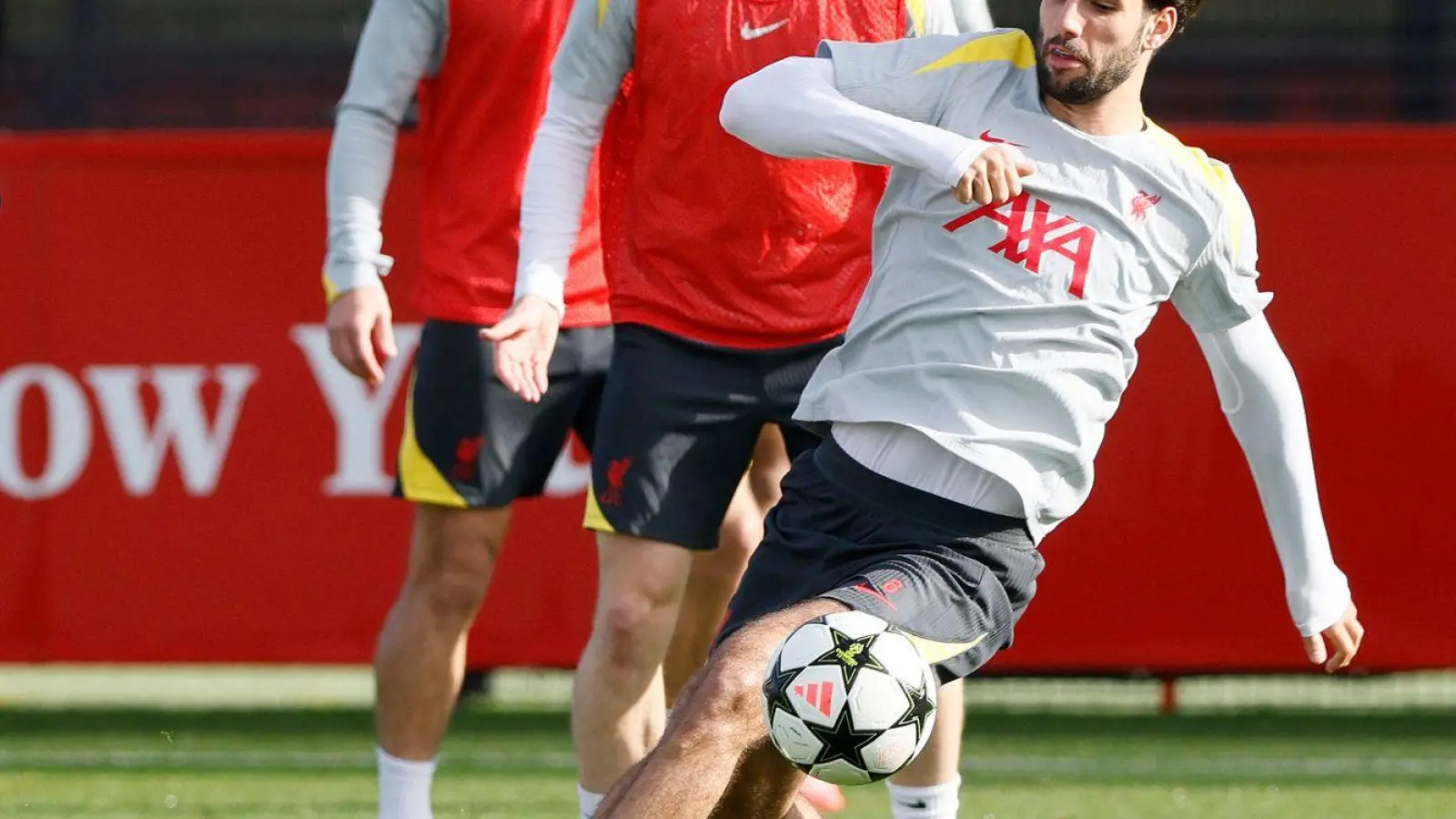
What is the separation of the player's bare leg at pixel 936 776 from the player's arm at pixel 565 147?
1.09 metres

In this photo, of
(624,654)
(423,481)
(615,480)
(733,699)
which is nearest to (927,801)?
(624,654)

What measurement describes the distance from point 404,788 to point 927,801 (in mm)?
1145

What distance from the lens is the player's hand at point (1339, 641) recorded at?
13.5 ft

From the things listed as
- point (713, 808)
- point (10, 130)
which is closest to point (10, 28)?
point (10, 130)

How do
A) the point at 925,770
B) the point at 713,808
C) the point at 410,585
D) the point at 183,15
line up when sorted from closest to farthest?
the point at 713,808, the point at 925,770, the point at 410,585, the point at 183,15

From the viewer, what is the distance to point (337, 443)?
23.3 feet

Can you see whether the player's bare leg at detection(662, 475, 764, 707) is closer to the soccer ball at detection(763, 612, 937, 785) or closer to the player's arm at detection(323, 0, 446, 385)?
the player's arm at detection(323, 0, 446, 385)

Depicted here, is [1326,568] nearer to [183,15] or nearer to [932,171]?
[932,171]

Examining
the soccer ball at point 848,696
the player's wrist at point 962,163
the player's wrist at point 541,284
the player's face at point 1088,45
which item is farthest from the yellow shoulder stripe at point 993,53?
the soccer ball at point 848,696

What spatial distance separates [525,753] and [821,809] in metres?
1.30

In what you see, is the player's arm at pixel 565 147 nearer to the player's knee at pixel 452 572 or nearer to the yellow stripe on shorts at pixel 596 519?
the yellow stripe on shorts at pixel 596 519

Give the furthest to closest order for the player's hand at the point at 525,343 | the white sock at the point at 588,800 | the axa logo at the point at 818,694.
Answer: the white sock at the point at 588,800, the player's hand at the point at 525,343, the axa logo at the point at 818,694

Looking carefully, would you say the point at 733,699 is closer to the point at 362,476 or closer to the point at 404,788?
the point at 404,788

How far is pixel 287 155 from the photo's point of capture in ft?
23.6
